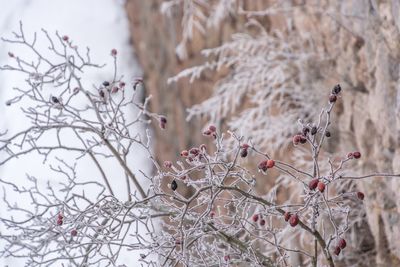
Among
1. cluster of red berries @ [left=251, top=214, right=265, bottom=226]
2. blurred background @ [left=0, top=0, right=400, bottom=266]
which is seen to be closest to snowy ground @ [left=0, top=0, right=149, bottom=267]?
blurred background @ [left=0, top=0, right=400, bottom=266]

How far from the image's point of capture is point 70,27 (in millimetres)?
4387

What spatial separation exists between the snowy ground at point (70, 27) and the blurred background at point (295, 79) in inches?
6.8

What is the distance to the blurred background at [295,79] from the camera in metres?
1.72

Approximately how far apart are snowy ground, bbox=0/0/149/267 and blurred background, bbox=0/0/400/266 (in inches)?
6.8

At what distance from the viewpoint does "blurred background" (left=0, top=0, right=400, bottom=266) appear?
172cm

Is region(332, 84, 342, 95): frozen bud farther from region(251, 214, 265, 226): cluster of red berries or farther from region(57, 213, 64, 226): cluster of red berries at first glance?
region(57, 213, 64, 226): cluster of red berries

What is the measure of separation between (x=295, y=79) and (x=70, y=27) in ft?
7.99

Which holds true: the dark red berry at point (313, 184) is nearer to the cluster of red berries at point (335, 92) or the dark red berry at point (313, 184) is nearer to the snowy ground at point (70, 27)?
the cluster of red berries at point (335, 92)

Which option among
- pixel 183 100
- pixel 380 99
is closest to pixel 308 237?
pixel 380 99

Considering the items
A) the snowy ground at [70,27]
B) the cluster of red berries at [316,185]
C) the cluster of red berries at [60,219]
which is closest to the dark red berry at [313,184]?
the cluster of red berries at [316,185]

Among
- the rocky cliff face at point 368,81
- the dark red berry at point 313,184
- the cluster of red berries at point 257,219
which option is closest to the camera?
Answer: the dark red berry at point 313,184

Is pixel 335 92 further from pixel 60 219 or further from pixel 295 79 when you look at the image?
pixel 295 79

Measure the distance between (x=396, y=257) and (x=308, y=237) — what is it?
0.34m

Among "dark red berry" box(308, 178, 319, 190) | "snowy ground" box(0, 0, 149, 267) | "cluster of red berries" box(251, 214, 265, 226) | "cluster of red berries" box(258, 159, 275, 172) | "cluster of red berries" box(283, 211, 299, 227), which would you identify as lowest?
"cluster of red berries" box(283, 211, 299, 227)
